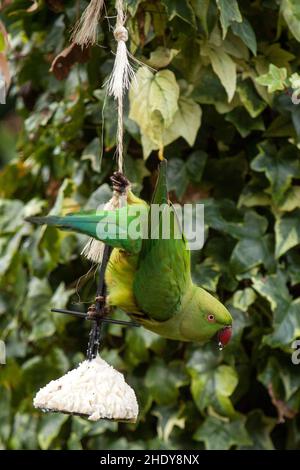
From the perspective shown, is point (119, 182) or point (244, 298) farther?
point (244, 298)

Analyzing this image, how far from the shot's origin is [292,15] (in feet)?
6.10

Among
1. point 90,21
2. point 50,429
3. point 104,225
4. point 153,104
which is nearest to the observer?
point 104,225

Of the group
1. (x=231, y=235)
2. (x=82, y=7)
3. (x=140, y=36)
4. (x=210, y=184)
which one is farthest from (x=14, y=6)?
(x=231, y=235)

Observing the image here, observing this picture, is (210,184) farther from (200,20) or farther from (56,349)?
(56,349)

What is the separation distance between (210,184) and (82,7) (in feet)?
1.95

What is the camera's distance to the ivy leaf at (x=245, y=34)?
6.07 ft

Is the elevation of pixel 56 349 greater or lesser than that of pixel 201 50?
lesser

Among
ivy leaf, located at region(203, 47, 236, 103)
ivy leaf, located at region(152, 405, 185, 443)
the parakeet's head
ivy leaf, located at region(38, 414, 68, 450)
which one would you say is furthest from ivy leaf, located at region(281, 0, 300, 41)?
ivy leaf, located at region(38, 414, 68, 450)

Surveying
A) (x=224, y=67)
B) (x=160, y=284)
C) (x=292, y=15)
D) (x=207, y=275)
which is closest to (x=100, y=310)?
(x=160, y=284)

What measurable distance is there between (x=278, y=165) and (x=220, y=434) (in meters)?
0.73

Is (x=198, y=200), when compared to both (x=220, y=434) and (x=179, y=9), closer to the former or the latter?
(x=179, y=9)

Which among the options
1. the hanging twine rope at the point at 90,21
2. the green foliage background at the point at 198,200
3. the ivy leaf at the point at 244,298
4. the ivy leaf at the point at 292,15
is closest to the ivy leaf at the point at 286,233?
the green foliage background at the point at 198,200

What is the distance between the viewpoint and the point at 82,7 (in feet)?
6.56

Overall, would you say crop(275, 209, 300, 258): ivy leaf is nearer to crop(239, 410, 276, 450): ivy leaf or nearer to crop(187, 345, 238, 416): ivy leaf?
crop(187, 345, 238, 416): ivy leaf
